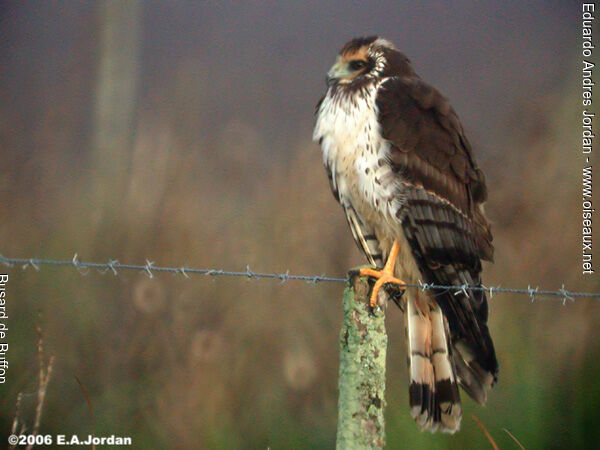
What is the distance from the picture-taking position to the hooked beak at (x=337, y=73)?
2.28 m

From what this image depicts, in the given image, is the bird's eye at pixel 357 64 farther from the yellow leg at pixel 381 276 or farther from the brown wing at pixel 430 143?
the yellow leg at pixel 381 276

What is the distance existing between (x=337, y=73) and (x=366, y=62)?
0.11 meters

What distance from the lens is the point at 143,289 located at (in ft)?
9.28

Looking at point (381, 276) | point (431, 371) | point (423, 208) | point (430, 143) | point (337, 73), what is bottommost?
point (431, 371)

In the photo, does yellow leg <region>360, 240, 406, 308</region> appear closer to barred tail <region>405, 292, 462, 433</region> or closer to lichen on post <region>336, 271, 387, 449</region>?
lichen on post <region>336, 271, 387, 449</region>

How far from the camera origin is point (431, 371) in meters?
2.05

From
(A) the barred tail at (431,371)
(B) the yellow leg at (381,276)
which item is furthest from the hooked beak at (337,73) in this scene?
(A) the barred tail at (431,371)

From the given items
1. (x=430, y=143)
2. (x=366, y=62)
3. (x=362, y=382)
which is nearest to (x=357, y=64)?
(x=366, y=62)

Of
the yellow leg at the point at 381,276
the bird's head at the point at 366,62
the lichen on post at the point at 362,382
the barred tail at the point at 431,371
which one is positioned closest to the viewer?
the lichen on post at the point at 362,382

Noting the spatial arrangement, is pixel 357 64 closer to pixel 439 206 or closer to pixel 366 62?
pixel 366 62

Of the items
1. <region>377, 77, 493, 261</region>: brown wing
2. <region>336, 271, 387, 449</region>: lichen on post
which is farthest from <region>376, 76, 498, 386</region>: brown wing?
<region>336, 271, 387, 449</region>: lichen on post

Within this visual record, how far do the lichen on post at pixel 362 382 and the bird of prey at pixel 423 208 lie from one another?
391mm

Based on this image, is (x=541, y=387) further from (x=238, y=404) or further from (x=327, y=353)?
(x=238, y=404)

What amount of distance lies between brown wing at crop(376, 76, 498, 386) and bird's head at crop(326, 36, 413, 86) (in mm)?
105
